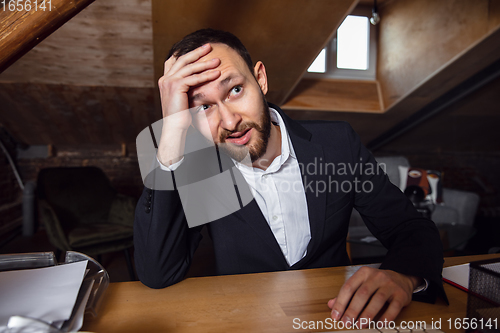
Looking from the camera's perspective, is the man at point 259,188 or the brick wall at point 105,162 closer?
the man at point 259,188

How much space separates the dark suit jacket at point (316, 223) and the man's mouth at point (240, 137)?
0.66 feet

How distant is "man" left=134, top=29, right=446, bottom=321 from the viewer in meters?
0.88

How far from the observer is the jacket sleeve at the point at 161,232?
2.75 ft

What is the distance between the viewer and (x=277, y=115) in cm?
134

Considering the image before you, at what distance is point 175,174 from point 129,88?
2703 millimetres

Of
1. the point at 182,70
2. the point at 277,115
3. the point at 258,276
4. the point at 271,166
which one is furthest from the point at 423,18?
the point at 258,276

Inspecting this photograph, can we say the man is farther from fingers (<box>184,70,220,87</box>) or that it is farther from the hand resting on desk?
the hand resting on desk

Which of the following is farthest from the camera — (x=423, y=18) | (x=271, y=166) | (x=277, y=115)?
(x=423, y=18)

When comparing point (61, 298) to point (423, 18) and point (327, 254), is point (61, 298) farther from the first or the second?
point (423, 18)

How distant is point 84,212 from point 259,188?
248 centimetres

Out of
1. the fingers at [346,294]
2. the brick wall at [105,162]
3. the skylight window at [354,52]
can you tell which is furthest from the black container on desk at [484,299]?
the brick wall at [105,162]

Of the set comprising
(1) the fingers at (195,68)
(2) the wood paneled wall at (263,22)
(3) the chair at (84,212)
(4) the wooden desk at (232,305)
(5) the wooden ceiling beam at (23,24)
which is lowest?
(3) the chair at (84,212)

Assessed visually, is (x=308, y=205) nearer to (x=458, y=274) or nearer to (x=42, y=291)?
(x=458, y=274)

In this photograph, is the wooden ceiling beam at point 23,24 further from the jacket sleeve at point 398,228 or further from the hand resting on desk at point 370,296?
the jacket sleeve at point 398,228
